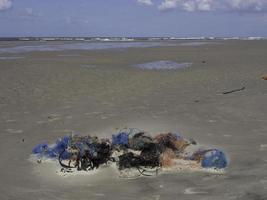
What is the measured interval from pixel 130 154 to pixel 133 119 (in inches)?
150

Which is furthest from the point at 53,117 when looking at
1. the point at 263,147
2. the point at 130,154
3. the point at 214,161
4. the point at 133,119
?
the point at 214,161

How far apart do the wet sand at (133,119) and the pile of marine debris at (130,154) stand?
0.94 feet

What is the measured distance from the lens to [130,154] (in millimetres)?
7039

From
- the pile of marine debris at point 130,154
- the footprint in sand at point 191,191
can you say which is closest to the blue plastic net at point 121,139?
the pile of marine debris at point 130,154

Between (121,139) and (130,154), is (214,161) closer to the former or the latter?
(130,154)

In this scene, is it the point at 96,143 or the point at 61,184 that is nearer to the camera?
the point at 61,184

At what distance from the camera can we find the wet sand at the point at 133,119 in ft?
20.3

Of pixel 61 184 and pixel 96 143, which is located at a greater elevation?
pixel 96 143

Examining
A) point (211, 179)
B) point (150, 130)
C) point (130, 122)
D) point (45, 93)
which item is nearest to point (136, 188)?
point (211, 179)

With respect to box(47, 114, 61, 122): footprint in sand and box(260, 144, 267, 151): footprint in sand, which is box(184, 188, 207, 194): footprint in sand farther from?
box(47, 114, 61, 122): footprint in sand

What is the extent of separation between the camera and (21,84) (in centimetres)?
1714

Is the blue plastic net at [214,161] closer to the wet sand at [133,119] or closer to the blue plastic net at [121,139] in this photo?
the wet sand at [133,119]

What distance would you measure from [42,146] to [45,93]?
24.5 ft

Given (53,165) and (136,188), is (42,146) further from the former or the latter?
(136,188)
